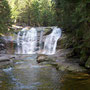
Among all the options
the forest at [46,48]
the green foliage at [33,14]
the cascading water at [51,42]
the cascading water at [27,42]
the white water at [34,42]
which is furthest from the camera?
the green foliage at [33,14]

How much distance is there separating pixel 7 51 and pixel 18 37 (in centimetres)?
483

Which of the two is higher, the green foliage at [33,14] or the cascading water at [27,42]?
the green foliage at [33,14]

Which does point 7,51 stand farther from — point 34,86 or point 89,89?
point 89,89

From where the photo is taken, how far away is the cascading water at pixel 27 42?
29.0 meters

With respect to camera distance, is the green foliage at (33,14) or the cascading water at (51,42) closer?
the cascading water at (51,42)

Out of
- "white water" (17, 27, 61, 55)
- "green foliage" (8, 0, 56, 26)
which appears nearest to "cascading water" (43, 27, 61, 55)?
"white water" (17, 27, 61, 55)

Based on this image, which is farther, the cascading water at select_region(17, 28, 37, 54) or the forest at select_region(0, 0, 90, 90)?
the cascading water at select_region(17, 28, 37, 54)

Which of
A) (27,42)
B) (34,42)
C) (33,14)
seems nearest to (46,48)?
(34,42)

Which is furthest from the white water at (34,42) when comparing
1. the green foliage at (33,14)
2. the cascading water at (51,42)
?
the green foliage at (33,14)

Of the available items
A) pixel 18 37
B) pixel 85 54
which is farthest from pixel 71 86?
pixel 18 37

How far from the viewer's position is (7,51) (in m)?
27.7

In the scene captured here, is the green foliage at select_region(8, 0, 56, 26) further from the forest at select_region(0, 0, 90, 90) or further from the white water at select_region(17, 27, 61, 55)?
the white water at select_region(17, 27, 61, 55)

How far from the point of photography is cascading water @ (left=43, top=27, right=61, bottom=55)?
26.4 m

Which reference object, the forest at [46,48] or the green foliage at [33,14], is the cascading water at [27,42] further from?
the green foliage at [33,14]
